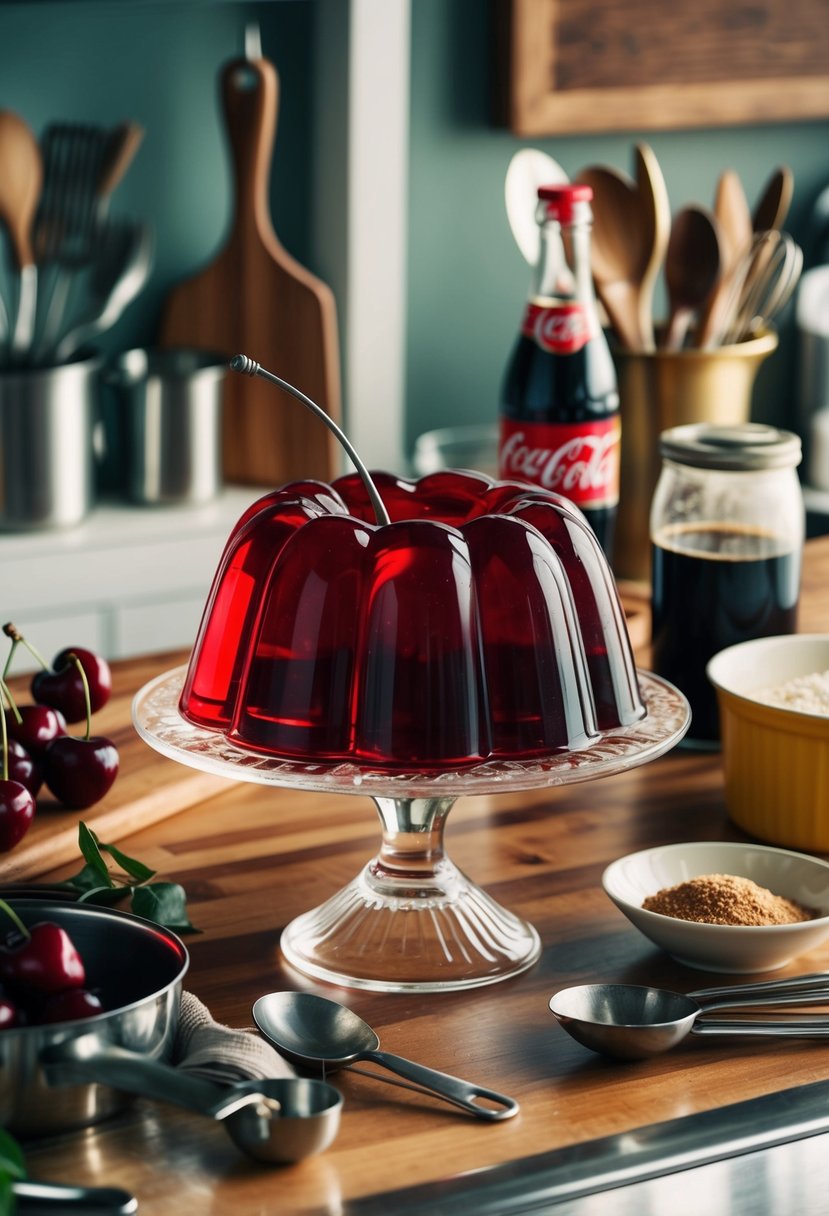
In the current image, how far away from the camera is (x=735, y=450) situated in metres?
1.19

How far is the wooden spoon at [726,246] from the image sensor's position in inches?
66.8

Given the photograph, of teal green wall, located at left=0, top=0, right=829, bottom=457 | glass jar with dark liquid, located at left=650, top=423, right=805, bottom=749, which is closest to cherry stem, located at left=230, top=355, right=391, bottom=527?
glass jar with dark liquid, located at left=650, top=423, right=805, bottom=749

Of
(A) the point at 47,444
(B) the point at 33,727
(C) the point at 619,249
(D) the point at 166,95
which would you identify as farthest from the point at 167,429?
(B) the point at 33,727

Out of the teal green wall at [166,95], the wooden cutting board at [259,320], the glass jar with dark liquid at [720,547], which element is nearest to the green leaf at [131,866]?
the glass jar with dark liquid at [720,547]

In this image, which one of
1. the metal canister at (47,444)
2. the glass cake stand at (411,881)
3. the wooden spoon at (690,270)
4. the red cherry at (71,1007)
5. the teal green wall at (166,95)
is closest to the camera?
the red cherry at (71,1007)

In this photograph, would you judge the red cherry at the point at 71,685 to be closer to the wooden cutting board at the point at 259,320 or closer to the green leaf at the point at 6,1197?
the green leaf at the point at 6,1197

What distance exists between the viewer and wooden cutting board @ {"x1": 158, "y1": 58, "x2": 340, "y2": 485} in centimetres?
239

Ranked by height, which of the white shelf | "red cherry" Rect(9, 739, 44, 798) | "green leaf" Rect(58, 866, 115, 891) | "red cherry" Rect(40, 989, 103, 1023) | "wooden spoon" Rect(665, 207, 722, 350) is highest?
"wooden spoon" Rect(665, 207, 722, 350)

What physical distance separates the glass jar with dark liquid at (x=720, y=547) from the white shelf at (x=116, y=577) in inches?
46.5

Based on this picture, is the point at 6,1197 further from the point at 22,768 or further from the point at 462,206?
the point at 462,206

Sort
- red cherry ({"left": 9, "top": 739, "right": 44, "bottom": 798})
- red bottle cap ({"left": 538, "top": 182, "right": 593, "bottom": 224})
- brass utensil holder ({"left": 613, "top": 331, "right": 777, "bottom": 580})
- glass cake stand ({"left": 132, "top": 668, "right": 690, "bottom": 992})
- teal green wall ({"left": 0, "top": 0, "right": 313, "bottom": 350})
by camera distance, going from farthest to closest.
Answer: teal green wall ({"left": 0, "top": 0, "right": 313, "bottom": 350}) → brass utensil holder ({"left": 613, "top": 331, "right": 777, "bottom": 580}) → red bottle cap ({"left": 538, "top": 182, "right": 593, "bottom": 224}) → red cherry ({"left": 9, "top": 739, "right": 44, "bottom": 798}) → glass cake stand ({"left": 132, "top": 668, "right": 690, "bottom": 992})

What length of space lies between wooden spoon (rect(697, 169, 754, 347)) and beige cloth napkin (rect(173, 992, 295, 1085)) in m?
1.11

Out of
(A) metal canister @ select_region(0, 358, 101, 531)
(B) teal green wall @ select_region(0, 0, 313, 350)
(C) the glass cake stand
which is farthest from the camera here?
(B) teal green wall @ select_region(0, 0, 313, 350)

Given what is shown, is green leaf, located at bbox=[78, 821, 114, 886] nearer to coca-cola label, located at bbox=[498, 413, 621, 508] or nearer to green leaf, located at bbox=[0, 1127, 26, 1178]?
green leaf, located at bbox=[0, 1127, 26, 1178]
